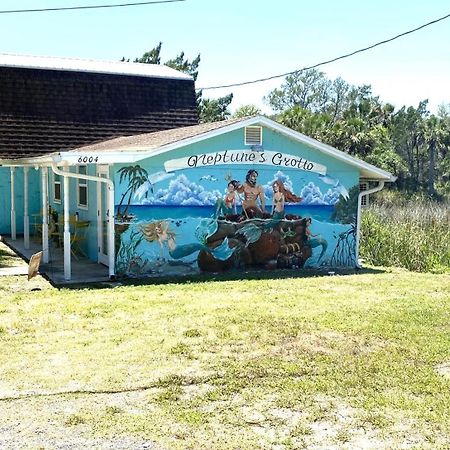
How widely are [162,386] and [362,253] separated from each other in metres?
11.5

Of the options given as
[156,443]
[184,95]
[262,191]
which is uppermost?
[184,95]

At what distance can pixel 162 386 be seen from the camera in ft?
19.4

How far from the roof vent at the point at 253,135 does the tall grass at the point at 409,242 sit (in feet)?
16.7

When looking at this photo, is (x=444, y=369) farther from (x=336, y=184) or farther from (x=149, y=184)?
(x=336, y=184)

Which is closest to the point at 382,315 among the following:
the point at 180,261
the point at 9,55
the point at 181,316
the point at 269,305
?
the point at 269,305

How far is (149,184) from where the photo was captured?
12.2m

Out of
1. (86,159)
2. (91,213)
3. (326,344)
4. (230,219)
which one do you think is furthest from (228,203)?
(326,344)

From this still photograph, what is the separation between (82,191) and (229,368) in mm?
9717

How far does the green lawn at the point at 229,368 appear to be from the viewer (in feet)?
16.3

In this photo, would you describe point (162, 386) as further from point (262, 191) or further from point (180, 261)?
point (262, 191)

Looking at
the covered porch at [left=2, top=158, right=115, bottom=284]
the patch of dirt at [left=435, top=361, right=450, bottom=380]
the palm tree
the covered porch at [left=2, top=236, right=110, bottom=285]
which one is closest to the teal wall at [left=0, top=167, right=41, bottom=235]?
the covered porch at [left=2, top=158, right=115, bottom=284]

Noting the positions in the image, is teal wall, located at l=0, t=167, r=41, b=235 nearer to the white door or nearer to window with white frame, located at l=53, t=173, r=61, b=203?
window with white frame, located at l=53, t=173, r=61, b=203

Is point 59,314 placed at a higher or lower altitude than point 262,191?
lower

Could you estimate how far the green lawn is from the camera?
4973mm
